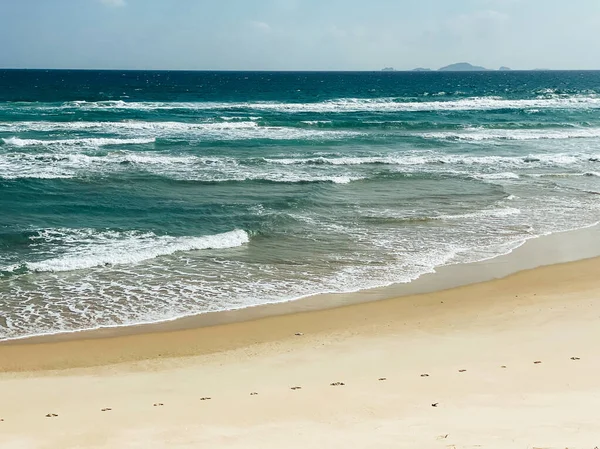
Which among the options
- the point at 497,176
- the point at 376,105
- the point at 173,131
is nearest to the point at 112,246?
the point at 497,176

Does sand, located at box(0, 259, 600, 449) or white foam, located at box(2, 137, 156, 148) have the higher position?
white foam, located at box(2, 137, 156, 148)

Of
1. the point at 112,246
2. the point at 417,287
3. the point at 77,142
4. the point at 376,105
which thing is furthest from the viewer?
the point at 376,105

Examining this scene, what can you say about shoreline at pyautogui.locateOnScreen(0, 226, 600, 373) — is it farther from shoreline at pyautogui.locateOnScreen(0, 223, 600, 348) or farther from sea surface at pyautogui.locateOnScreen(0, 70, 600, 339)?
Answer: sea surface at pyautogui.locateOnScreen(0, 70, 600, 339)

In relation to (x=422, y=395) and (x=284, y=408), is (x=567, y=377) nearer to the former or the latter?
(x=422, y=395)

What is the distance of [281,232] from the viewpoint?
16.1m

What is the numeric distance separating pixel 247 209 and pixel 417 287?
24.1 ft

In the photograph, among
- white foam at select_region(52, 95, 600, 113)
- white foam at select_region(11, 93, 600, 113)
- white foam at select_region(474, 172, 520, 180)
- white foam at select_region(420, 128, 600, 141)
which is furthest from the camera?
white foam at select_region(52, 95, 600, 113)

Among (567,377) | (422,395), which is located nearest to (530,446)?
(422,395)

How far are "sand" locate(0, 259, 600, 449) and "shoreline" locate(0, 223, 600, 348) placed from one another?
0.89 feet

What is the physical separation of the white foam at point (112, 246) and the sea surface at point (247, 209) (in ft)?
0.17

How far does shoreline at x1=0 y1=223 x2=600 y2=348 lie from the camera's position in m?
10.2

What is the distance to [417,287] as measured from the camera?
12383mm

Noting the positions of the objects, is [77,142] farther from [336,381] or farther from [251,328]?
[336,381]

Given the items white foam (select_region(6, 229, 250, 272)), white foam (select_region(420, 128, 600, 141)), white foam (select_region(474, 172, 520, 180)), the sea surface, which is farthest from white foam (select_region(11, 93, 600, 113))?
white foam (select_region(6, 229, 250, 272))
